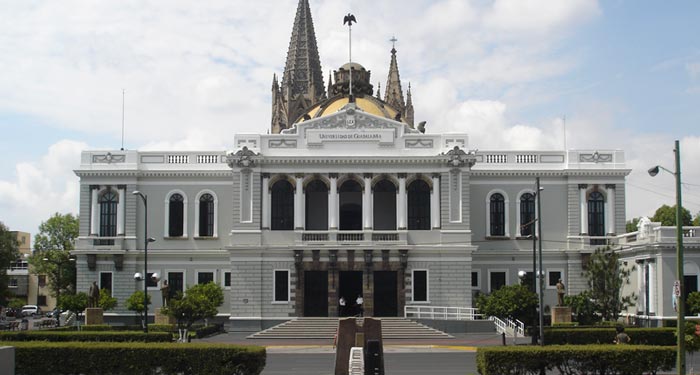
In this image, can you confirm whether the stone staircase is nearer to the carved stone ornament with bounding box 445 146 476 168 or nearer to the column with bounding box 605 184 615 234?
the carved stone ornament with bounding box 445 146 476 168

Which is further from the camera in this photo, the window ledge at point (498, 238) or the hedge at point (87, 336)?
the window ledge at point (498, 238)

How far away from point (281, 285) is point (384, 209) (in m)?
9.67

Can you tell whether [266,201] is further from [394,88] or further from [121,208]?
[394,88]

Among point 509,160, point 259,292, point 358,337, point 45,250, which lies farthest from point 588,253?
point 45,250

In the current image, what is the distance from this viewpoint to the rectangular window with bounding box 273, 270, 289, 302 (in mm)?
61219

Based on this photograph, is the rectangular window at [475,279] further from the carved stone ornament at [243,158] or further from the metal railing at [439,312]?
the carved stone ornament at [243,158]

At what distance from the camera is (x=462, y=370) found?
1368 inches

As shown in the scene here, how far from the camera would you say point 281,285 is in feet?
201

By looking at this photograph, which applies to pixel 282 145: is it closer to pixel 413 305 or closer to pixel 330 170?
pixel 330 170

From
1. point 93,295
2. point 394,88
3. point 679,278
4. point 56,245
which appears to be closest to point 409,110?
point 394,88

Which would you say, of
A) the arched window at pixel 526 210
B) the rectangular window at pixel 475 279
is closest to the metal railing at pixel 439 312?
the rectangular window at pixel 475 279

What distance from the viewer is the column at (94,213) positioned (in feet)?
218

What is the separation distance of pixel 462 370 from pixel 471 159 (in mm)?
28357

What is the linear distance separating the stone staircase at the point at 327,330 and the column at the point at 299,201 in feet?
22.0
